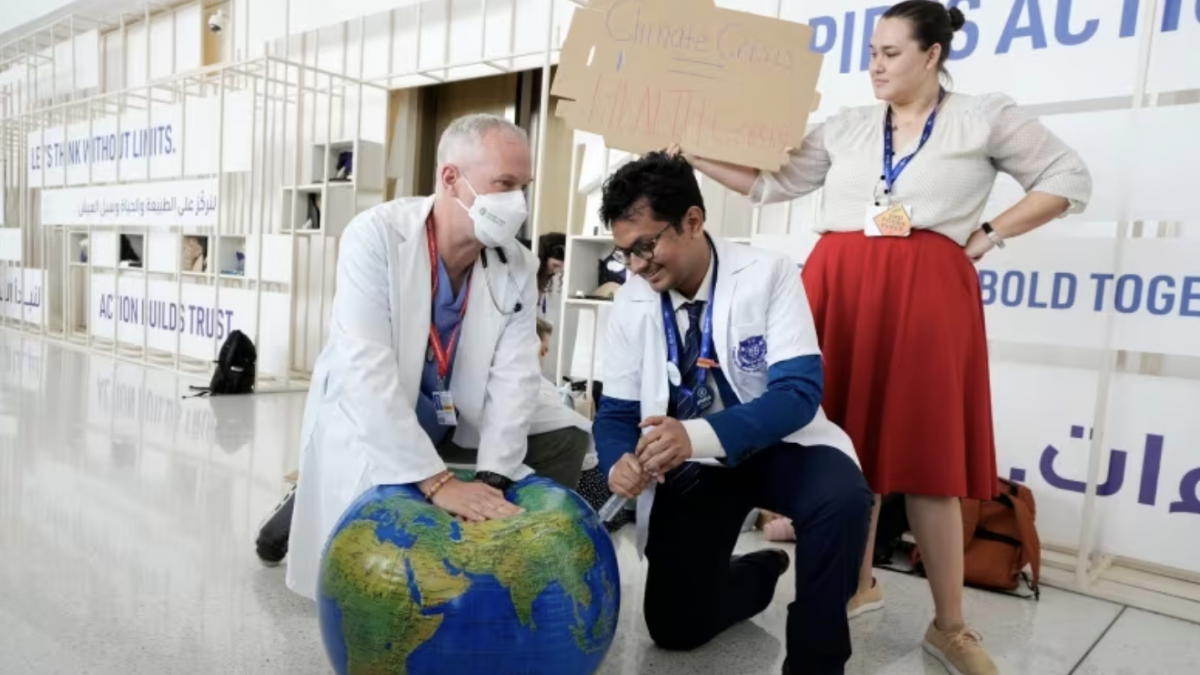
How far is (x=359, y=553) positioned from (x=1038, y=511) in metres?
2.25

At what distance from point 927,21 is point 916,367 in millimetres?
715

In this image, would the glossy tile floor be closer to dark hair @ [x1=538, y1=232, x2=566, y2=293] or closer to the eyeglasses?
the eyeglasses

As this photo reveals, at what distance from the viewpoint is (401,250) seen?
5.31 ft

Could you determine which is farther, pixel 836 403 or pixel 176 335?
pixel 176 335

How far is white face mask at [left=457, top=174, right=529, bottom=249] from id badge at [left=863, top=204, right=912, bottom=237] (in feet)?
2.46

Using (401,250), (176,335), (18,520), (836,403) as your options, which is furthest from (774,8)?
(176,335)

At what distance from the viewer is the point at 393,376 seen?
1525 millimetres

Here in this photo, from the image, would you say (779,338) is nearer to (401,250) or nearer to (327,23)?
(401,250)

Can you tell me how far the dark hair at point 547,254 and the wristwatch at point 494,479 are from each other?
258 centimetres

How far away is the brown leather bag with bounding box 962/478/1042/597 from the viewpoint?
2.25 m

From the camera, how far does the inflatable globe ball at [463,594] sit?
1.11 metres

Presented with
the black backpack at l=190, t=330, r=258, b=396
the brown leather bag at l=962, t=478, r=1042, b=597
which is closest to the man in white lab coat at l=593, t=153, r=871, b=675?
the brown leather bag at l=962, t=478, r=1042, b=597

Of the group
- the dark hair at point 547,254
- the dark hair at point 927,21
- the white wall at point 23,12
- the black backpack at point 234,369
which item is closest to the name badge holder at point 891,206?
the dark hair at point 927,21

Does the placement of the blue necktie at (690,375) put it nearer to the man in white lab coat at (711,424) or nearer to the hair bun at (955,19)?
the man in white lab coat at (711,424)
